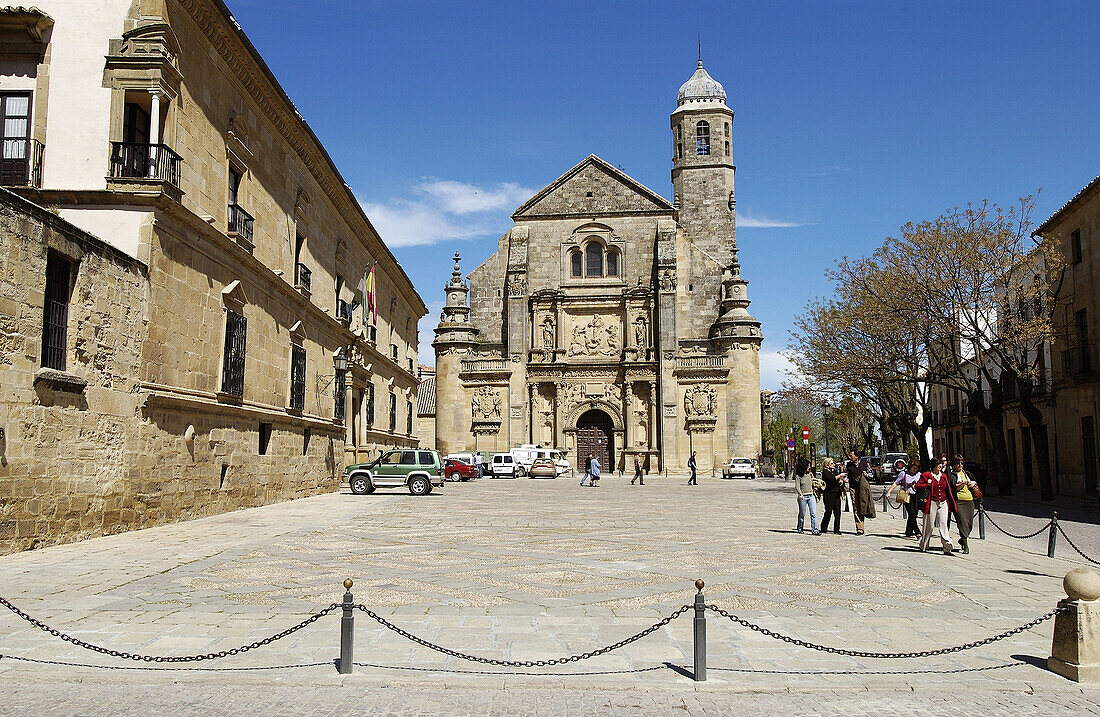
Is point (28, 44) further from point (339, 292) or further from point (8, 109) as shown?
point (339, 292)

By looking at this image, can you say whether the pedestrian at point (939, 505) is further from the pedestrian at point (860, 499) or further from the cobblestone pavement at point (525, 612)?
the pedestrian at point (860, 499)

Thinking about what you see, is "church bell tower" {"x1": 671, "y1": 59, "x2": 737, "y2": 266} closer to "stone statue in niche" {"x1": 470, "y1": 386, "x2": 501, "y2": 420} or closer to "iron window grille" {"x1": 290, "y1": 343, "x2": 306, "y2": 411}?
"stone statue in niche" {"x1": 470, "y1": 386, "x2": 501, "y2": 420}

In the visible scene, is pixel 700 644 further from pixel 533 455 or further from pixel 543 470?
pixel 533 455

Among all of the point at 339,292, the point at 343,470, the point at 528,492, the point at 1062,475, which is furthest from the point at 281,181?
the point at 1062,475

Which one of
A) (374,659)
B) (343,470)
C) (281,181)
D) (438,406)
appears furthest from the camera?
(438,406)

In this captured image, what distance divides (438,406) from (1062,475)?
3044 centimetres

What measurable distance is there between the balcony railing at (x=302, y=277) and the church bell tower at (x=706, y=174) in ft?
123

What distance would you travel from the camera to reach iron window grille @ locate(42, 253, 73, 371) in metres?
11.6

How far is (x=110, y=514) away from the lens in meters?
13.0

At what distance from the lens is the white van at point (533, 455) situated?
4353 centimetres

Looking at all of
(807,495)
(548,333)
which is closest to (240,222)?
(807,495)

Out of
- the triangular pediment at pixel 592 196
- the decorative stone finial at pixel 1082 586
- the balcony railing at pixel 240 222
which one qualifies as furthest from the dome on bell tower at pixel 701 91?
the decorative stone finial at pixel 1082 586

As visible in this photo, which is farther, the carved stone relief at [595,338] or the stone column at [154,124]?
the carved stone relief at [595,338]

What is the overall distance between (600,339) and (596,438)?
565 centimetres
